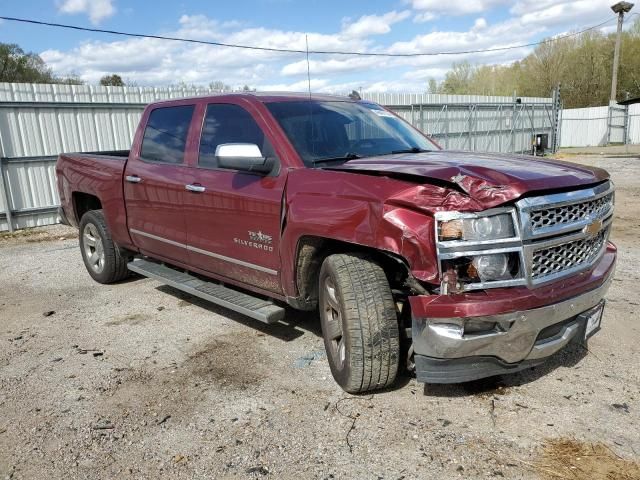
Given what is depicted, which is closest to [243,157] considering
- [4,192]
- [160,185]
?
[160,185]

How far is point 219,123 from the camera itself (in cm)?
439

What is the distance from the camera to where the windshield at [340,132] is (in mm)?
3854

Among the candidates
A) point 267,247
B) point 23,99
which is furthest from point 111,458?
point 23,99

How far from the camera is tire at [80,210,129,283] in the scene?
5.94 metres

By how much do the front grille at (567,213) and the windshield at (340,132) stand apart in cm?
142

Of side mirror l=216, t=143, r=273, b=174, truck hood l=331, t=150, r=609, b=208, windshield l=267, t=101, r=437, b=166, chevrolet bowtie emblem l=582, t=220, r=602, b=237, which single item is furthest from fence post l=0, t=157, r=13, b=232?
chevrolet bowtie emblem l=582, t=220, r=602, b=237

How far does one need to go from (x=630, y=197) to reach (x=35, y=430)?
11.7 meters

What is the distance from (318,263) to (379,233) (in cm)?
81

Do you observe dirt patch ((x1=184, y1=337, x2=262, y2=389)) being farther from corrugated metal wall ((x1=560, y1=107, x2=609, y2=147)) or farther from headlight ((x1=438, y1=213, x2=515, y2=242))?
corrugated metal wall ((x1=560, y1=107, x2=609, y2=147))

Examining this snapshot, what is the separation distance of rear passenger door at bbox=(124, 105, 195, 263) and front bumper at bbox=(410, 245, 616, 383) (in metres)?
2.55

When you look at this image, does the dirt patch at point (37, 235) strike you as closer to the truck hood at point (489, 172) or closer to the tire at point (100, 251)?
the tire at point (100, 251)

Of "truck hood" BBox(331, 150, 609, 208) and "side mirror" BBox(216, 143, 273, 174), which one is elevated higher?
"side mirror" BBox(216, 143, 273, 174)

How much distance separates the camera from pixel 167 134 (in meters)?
4.95

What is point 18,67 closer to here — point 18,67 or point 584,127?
point 18,67
